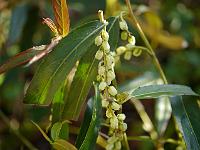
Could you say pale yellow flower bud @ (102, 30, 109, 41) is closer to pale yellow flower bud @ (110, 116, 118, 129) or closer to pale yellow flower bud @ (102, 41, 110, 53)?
pale yellow flower bud @ (102, 41, 110, 53)

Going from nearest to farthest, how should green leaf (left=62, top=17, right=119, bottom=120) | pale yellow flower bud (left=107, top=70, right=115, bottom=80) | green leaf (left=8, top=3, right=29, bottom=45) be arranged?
pale yellow flower bud (left=107, top=70, right=115, bottom=80), green leaf (left=62, top=17, right=119, bottom=120), green leaf (left=8, top=3, right=29, bottom=45)

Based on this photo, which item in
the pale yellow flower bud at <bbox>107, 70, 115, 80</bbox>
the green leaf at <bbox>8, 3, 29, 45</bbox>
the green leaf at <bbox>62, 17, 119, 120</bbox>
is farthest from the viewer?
the green leaf at <bbox>8, 3, 29, 45</bbox>

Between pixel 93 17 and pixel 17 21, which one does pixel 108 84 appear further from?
pixel 17 21

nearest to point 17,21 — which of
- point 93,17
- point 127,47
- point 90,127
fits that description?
point 93,17

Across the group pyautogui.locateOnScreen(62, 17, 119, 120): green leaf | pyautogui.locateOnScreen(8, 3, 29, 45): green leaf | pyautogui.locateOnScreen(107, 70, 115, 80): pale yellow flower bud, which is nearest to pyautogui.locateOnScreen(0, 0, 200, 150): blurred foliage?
pyautogui.locateOnScreen(8, 3, 29, 45): green leaf

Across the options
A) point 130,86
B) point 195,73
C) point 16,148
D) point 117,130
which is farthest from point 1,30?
point 117,130

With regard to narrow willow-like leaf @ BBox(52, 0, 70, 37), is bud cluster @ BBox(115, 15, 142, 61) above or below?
below

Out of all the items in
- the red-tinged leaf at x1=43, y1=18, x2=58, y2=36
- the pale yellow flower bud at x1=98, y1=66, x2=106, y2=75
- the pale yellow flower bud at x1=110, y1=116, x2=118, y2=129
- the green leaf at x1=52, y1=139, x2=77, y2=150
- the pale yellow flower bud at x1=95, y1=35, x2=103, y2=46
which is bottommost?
the green leaf at x1=52, y1=139, x2=77, y2=150
